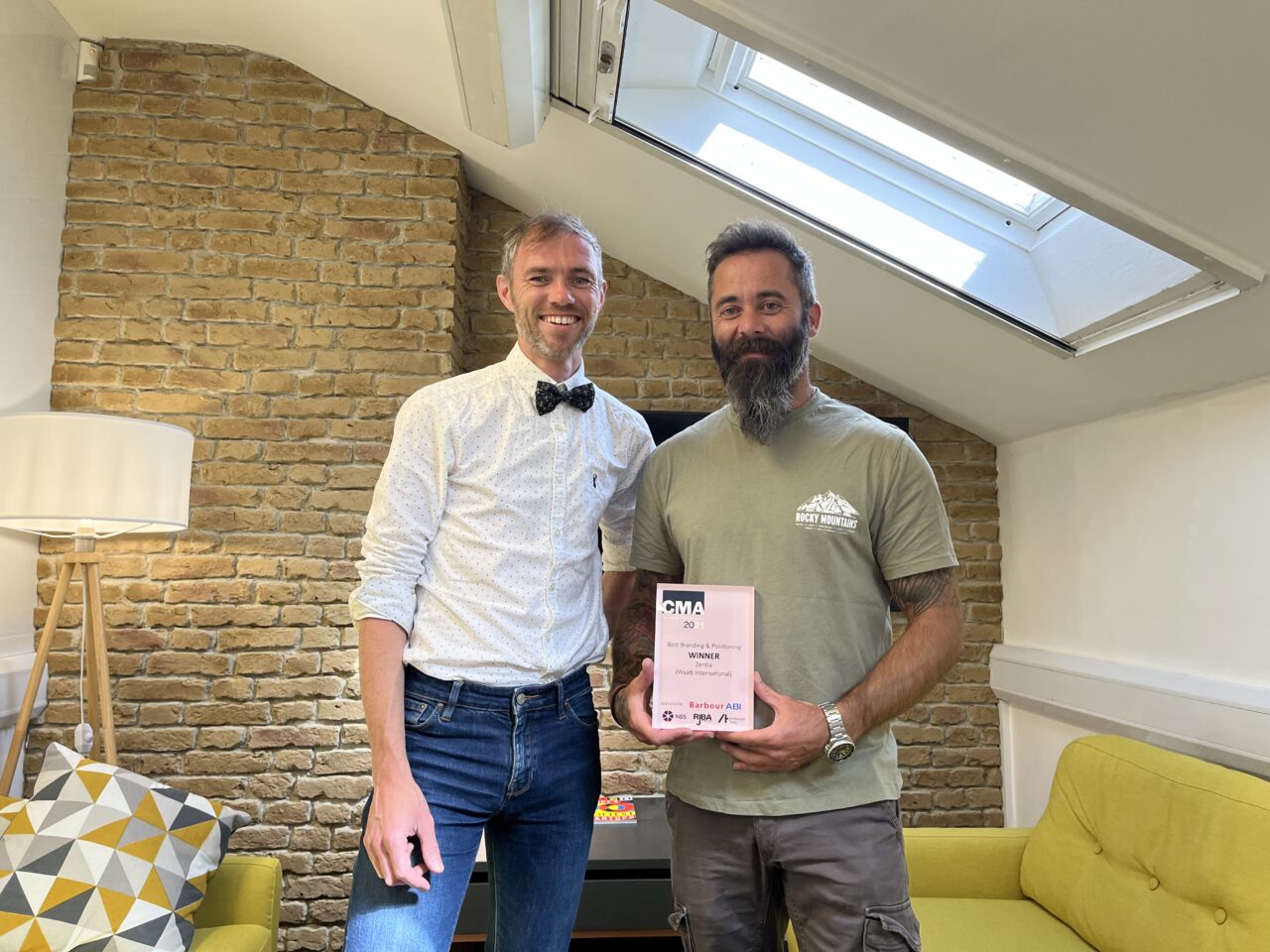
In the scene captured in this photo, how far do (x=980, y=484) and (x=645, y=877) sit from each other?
82.6 inches

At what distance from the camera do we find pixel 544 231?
158cm

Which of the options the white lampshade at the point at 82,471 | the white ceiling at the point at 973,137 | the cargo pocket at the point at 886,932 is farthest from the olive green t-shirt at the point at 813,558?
the white lampshade at the point at 82,471

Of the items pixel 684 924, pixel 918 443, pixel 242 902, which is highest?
pixel 918 443

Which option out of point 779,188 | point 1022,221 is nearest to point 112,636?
point 779,188

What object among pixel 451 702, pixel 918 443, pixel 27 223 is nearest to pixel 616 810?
pixel 918 443

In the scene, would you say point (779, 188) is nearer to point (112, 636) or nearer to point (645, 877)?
point (645, 877)

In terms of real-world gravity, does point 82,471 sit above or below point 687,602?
above

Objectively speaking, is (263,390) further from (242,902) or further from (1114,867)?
(1114,867)

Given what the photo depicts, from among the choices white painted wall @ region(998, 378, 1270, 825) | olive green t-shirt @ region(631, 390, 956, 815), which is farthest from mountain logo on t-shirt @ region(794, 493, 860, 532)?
white painted wall @ region(998, 378, 1270, 825)

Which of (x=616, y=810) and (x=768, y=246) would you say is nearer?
(x=768, y=246)

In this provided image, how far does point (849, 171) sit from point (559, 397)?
1.51m

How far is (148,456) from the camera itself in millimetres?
2660

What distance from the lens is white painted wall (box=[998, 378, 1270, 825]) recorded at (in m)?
2.26

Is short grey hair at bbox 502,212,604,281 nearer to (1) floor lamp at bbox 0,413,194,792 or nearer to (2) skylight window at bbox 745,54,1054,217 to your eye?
(2) skylight window at bbox 745,54,1054,217
